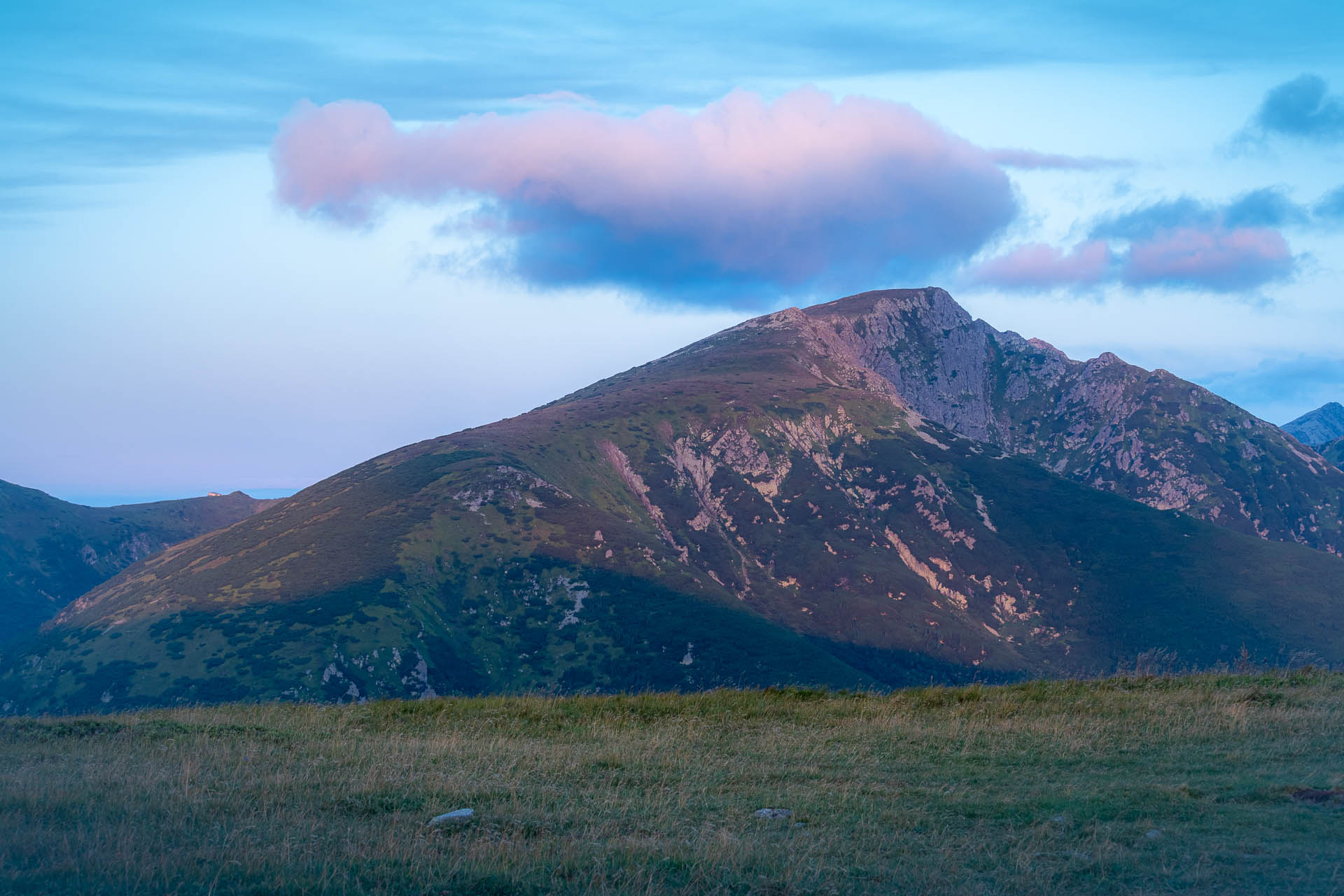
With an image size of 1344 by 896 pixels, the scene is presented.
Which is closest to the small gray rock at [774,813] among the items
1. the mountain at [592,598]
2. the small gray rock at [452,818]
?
the small gray rock at [452,818]

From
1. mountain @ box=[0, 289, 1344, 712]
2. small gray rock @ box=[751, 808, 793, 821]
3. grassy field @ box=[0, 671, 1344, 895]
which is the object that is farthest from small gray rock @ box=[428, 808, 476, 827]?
mountain @ box=[0, 289, 1344, 712]

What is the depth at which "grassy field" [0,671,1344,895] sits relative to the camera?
29.3ft

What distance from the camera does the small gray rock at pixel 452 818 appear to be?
10.5 meters

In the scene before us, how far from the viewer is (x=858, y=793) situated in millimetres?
12602

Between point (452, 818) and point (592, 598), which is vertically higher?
point (452, 818)

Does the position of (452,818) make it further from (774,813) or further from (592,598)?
(592,598)

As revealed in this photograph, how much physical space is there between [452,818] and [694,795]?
3.44 m

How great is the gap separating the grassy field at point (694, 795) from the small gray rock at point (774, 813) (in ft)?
0.58

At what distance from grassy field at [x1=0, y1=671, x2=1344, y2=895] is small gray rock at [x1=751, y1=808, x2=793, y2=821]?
0.58 feet

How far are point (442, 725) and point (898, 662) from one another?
150511 mm

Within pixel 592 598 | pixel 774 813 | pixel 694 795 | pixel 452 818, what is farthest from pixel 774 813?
pixel 592 598

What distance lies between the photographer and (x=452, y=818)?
1066 cm

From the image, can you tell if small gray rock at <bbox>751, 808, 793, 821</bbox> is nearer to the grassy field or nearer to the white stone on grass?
the white stone on grass

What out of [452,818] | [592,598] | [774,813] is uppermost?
[452,818]
